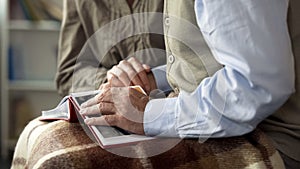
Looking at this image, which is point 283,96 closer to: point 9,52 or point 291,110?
point 291,110

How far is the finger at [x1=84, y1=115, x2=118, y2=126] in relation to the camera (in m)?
1.10

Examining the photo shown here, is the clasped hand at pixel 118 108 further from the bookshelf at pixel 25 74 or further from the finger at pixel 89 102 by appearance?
the bookshelf at pixel 25 74

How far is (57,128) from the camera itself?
3.74ft

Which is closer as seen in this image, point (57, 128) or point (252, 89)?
point (252, 89)

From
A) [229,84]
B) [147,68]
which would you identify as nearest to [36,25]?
[147,68]

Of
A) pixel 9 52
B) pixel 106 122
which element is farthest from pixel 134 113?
pixel 9 52

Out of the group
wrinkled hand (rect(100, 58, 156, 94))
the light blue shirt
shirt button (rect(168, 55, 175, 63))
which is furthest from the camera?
wrinkled hand (rect(100, 58, 156, 94))

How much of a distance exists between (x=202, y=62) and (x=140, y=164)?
241mm

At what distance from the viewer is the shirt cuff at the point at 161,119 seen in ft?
3.51

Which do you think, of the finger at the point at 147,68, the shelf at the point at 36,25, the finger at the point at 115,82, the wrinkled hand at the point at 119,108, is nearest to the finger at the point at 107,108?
the wrinkled hand at the point at 119,108

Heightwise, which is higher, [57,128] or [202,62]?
[202,62]

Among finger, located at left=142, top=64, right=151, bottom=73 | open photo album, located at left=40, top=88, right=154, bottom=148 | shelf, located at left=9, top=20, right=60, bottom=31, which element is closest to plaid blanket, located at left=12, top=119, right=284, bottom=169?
open photo album, located at left=40, top=88, right=154, bottom=148

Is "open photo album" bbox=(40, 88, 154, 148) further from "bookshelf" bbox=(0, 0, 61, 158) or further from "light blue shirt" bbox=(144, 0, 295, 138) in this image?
"bookshelf" bbox=(0, 0, 61, 158)

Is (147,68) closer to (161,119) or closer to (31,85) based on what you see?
(161,119)
